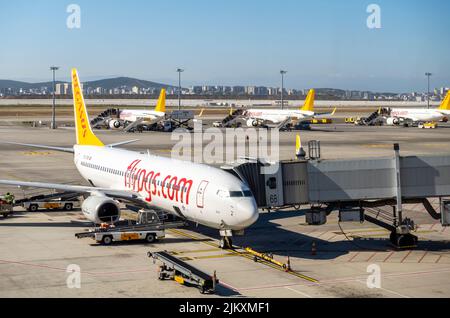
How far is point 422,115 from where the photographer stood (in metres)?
171

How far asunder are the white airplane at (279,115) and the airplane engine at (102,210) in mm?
111602

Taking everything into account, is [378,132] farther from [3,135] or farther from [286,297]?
[286,297]

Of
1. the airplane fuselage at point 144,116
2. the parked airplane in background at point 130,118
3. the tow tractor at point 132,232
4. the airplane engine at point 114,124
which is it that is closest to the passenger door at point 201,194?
the tow tractor at point 132,232

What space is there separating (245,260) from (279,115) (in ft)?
408

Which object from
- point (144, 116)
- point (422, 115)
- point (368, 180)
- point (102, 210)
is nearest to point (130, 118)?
point (144, 116)

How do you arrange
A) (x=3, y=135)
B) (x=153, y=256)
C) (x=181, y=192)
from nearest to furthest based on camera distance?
(x=153, y=256) → (x=181, y=192) → (x=3, y=135)

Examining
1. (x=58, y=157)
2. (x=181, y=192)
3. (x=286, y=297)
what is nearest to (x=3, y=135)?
(x=58, y=157)

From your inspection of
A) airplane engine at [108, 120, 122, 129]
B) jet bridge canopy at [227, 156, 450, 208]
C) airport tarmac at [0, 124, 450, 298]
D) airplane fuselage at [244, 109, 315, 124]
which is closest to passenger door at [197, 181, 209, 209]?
airport tarmac at [0, 124, 450, 298]

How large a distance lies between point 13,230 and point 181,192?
1405cm

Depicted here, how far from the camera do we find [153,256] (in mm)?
36969

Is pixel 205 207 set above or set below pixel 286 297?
above

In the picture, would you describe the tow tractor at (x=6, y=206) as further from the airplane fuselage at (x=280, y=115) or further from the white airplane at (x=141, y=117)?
the airplane fuselage at (x=280, y=115)

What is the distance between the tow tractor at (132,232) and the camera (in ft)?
142

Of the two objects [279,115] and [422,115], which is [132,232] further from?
[422,115]
